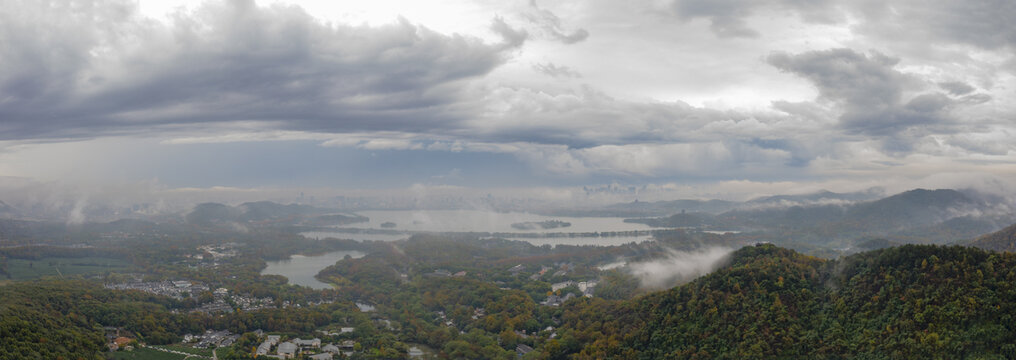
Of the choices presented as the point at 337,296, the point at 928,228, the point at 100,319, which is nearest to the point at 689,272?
the point at 337,296

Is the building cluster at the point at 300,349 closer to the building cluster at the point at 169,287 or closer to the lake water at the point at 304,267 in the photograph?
the building cluster at the point at 169,287

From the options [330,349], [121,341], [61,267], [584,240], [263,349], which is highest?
[121,341]

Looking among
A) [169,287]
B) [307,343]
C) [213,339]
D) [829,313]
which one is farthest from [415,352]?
[169,287]

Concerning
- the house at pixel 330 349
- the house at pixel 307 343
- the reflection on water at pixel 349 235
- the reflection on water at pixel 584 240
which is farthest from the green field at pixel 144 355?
the reflection on water at pixel 349 235

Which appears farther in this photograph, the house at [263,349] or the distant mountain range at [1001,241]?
the distant mountain range at [1001,241]

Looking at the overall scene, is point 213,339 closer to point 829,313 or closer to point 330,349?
point 330,349

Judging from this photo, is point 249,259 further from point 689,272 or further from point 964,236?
point 964,236

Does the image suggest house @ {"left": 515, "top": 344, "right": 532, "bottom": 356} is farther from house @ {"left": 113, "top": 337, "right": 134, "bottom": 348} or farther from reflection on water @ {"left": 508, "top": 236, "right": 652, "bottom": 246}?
reflection on water @ {"left": 508, "top": 236, "right": 652, "bottom": 246}
